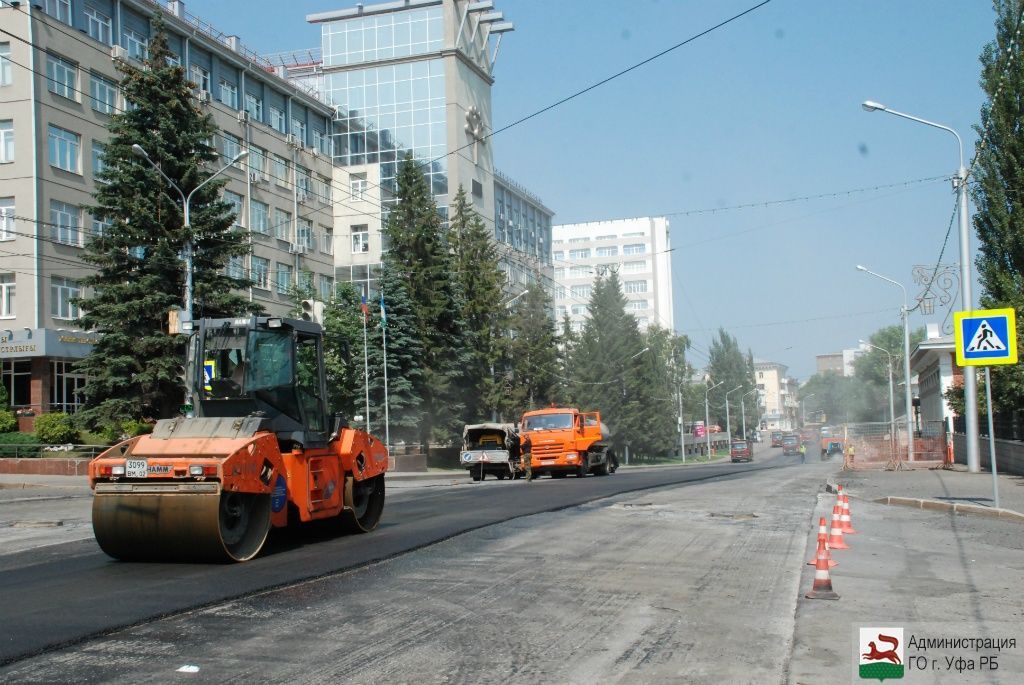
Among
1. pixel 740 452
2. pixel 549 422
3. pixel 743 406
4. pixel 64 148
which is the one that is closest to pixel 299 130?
pixel 64 148

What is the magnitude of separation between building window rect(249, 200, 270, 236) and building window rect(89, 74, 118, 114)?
12.8m

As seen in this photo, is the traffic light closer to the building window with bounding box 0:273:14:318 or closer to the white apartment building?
the building window with bounding box 0:273:14:318

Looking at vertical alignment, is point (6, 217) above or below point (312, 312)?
above

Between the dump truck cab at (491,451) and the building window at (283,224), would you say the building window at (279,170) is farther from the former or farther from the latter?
the dump truck cab at (491,451)

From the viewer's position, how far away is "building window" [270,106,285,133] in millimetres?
62000

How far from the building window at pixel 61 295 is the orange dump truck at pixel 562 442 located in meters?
21.3

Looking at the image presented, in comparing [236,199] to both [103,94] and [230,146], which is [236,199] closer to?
[230,146]

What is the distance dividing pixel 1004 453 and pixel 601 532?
22.0 m

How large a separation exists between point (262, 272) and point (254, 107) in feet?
33.3

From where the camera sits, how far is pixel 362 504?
14.1 meters

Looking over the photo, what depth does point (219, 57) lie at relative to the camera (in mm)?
56312

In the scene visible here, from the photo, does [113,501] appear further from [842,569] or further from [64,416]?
[64,416]

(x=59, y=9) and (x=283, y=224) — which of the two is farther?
(x=283, y=224)

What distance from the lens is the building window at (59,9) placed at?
42.3 m
